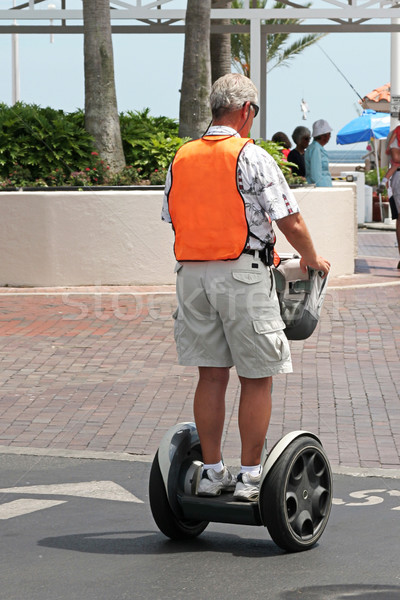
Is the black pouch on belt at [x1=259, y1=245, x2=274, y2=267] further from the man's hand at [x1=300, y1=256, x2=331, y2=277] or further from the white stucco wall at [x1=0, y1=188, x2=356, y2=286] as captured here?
the white stucco wall at [x1=0, y1=188, x2=356, y2=286]

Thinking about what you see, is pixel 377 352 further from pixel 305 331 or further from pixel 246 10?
pixel 246 10

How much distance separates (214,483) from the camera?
450 centimetres

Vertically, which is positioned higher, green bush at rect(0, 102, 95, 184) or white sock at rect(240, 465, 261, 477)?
green bush at rect(0, 102, 95, 184)

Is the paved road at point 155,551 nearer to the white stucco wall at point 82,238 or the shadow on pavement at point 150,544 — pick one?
the shadow on pavement at point 150,544

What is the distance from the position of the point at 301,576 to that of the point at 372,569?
0.29 metres

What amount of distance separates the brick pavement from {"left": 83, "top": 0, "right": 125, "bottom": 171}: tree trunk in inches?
114

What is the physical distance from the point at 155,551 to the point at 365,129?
1181 inches

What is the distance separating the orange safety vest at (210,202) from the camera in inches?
171

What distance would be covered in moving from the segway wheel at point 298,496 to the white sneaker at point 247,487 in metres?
0.12

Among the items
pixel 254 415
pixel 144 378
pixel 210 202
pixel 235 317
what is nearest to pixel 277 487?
pixel 254 415

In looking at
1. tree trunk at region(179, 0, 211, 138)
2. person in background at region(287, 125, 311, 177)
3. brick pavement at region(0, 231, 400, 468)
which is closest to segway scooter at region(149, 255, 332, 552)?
brick pavement at region(0, 231, 400, 468)

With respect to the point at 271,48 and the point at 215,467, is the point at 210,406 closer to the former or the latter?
the point at 215,467

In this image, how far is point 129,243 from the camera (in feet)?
42.2

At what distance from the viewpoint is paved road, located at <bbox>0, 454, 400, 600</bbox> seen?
398 centimetres
